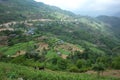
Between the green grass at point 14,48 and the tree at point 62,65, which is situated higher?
the tree at point 62,65

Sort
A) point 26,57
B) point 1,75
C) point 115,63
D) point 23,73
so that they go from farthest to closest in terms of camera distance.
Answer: point 26,57, point 115,63, point 23,73, point 1,75

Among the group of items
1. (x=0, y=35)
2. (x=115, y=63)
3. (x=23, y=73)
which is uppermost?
(x=23, y=73)

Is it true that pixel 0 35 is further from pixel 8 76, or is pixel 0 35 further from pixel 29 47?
pixel 8 76

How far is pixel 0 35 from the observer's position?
165m

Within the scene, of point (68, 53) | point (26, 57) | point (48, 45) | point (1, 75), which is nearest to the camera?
point (1, 75)

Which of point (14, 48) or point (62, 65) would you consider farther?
point (14, 48)

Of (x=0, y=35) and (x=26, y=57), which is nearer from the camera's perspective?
(x=26, y=57)

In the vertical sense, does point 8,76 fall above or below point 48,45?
above

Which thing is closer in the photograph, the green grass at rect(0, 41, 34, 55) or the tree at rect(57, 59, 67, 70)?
the tree at rect(57, 59, 67, 70)

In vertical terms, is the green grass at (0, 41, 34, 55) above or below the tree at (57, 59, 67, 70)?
below

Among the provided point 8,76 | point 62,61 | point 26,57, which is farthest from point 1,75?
point 26,57

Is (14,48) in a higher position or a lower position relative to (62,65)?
lower

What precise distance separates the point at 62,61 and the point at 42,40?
62.0 meters

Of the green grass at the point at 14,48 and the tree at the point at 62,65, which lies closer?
the tree at the point at 62,65
